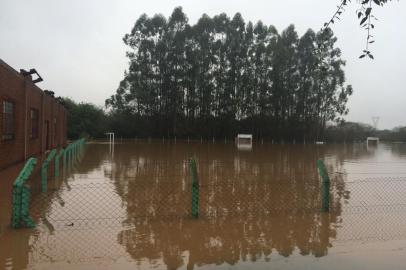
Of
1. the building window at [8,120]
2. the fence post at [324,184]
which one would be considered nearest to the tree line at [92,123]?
the building window at [8,120]

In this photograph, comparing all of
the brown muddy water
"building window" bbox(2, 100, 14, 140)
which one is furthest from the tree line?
the brown muddy water

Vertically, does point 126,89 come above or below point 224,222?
above

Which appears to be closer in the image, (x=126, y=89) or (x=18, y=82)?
(x=18, y=82)

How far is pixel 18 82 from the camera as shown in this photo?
16.8 m

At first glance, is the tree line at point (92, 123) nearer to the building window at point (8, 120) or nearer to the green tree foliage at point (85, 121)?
Answer: the green tree foliage at point (85, 121)

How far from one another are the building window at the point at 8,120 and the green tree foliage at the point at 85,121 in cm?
3057

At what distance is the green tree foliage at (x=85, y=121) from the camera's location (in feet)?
154

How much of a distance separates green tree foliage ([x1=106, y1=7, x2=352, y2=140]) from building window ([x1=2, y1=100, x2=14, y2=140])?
31840mm

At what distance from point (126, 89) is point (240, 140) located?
14.5m

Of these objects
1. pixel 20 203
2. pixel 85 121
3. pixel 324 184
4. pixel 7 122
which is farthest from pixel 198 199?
pixel 85 121

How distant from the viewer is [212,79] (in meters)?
50.1

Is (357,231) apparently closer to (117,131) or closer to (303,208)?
(303,208)

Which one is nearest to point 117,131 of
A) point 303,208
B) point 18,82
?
point 18,82

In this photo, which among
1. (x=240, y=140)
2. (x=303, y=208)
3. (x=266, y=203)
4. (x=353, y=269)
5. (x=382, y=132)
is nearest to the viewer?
(x=353, y=269)
